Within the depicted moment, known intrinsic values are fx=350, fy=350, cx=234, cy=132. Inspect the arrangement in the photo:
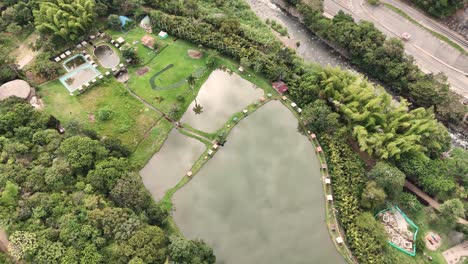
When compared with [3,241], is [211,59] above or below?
above

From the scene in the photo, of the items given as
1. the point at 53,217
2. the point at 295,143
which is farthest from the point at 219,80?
the point at 53,217

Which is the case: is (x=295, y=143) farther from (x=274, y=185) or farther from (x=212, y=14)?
(x=212, y=14)

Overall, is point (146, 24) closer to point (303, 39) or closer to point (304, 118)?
point (303, 39)

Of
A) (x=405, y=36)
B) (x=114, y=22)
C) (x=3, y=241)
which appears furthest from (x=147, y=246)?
(x=405, y=36)

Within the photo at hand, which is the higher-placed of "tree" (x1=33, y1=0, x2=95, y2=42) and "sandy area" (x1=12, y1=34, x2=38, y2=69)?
"tree" (x1=33, y1=0, x2=95, y2=42)

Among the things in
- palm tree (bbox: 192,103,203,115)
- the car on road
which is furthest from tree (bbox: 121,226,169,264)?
the car on road

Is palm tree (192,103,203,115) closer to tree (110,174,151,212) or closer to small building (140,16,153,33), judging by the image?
tree (110,174,151,212)
